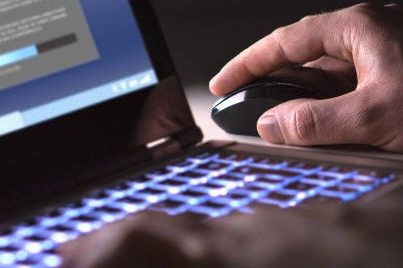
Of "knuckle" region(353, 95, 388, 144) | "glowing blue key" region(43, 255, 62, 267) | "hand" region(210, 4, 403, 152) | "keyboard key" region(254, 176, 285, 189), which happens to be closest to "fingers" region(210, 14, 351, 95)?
"hand" region(210, 4, 403, 152)

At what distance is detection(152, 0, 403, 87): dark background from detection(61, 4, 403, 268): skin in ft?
1.10

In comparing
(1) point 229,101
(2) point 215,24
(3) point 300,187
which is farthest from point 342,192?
(2) point 215,24

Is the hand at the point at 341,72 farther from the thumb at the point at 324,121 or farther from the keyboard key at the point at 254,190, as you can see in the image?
the keyboard key at the point at 254,190

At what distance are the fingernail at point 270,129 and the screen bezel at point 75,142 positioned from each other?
0.07 m

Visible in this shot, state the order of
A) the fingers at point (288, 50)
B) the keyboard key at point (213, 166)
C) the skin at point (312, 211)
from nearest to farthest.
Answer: the skin at point (312, 211), the keyboard key at point (213, 166), the fingers at point (288, 50)

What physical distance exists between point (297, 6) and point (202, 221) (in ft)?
4.99

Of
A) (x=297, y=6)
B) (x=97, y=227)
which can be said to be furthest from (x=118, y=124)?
(x=297, y=6)

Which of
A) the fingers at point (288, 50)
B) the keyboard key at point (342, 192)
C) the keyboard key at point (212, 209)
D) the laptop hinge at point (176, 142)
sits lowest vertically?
the keyboard key at point (342, 192)

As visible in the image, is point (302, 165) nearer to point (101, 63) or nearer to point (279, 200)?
point (279, 200)

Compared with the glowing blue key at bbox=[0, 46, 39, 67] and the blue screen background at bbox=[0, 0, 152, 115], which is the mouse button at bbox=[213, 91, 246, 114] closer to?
the blue screen background at bbox=[0, 0, 152, 115]

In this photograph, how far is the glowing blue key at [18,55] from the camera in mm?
685

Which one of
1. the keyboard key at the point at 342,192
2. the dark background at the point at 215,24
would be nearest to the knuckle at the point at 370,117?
the keyboard key at the point at 342,192

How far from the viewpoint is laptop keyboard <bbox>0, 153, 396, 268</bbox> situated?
58 cm

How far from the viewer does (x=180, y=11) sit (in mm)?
2088
